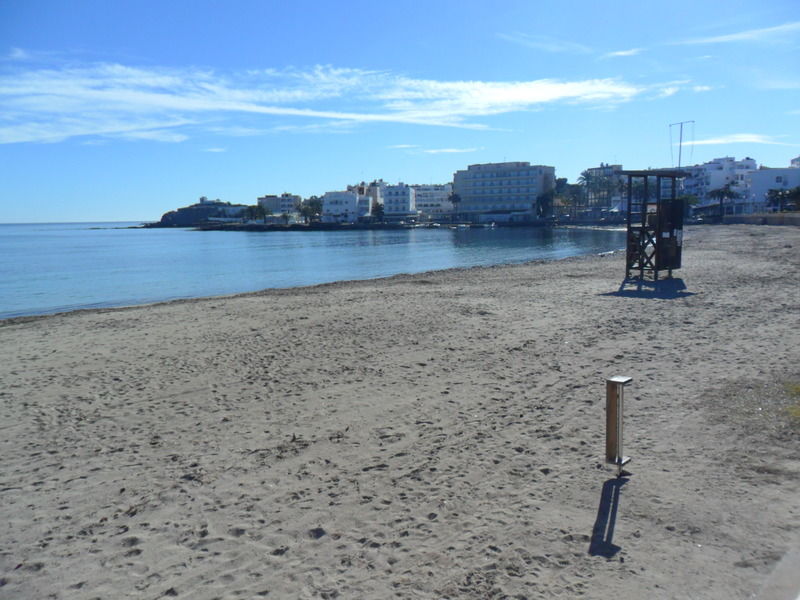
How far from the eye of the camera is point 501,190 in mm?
143625

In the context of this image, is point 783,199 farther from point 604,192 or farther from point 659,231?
point 659,231

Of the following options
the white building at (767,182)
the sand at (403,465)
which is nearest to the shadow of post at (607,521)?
the sand at (403,465)

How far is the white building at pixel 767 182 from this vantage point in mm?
104562

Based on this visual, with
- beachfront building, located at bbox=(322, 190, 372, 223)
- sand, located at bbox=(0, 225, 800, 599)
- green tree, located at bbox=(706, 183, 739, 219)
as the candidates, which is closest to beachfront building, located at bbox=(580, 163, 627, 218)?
green tree, located at bbox=(706, 183, 739, 219)

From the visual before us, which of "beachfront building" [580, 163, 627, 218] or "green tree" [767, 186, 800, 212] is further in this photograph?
"beachfront building" [580, 163, 627, 218]

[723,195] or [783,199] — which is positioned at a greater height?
[723,195]

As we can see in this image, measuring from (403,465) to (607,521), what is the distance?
6.69ft

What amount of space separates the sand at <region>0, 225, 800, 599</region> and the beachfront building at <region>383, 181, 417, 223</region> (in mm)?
146111

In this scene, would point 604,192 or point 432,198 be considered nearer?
point 604,192

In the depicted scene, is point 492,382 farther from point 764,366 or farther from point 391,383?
point 764,366

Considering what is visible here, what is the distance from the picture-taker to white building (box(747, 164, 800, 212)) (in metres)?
105

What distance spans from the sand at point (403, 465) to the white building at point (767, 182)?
111 meters

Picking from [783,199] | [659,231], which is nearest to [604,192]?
[783,199]

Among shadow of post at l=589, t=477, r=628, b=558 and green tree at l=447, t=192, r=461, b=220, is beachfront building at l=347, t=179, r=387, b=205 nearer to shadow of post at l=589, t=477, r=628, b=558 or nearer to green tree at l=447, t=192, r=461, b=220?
green tree at l=447, t=192, r=461, b=220
